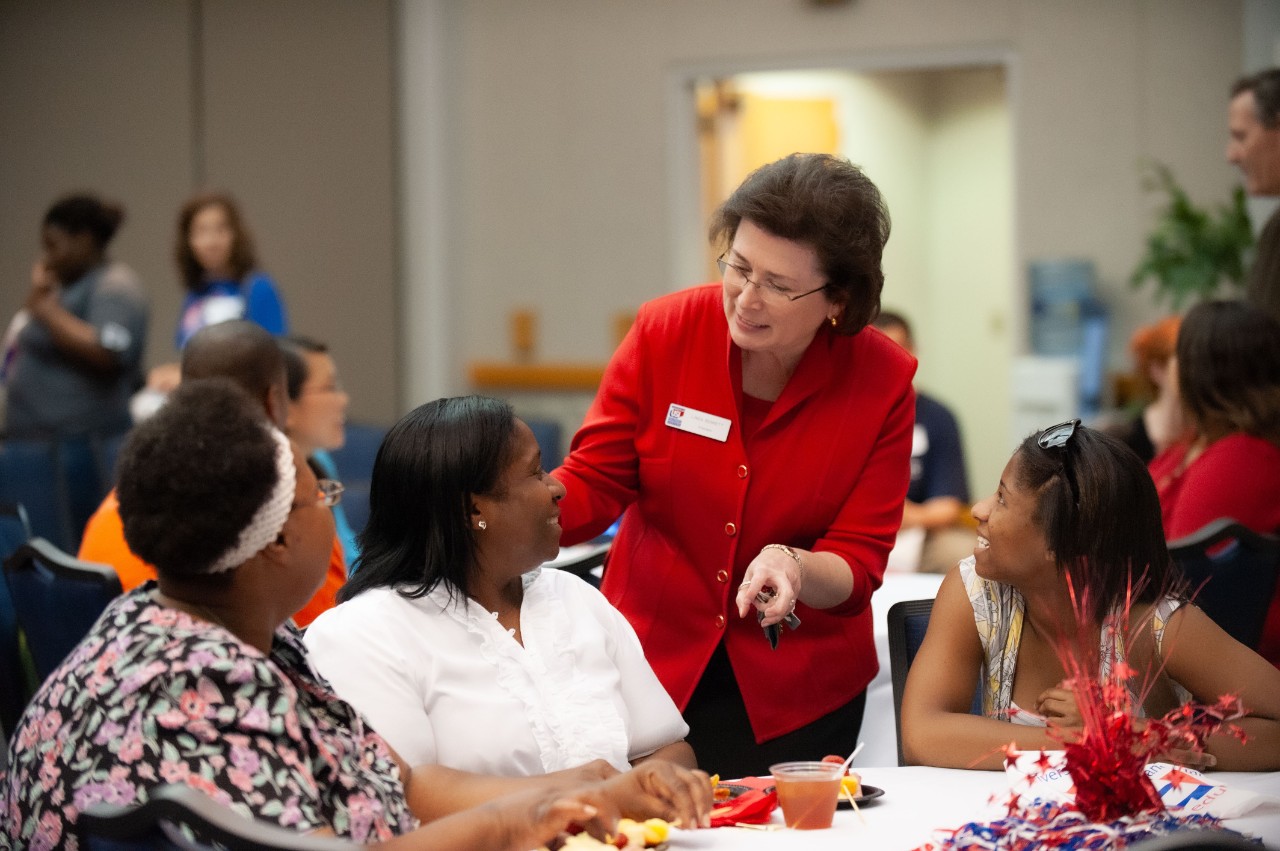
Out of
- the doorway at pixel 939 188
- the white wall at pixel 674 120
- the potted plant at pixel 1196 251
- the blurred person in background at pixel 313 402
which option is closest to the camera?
the blurred person in background at pixel 313 402

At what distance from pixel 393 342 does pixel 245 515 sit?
21.9 feet

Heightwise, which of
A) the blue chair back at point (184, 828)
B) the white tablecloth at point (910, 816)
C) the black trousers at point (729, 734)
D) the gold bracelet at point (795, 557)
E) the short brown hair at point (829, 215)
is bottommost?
the black trousers at point (729, 734)

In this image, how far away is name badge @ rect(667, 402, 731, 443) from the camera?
2.44 metres

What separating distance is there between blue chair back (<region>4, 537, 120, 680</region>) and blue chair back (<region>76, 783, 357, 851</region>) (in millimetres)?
1496

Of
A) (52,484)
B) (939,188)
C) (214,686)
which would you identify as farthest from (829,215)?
(939,188)

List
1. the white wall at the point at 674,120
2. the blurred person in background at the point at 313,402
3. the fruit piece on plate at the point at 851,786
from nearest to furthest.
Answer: the fruit piece on plate at the point at 851,786
the blurred person in background at the point at 313,402
the white wall at the point at 674,120

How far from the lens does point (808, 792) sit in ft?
5.56

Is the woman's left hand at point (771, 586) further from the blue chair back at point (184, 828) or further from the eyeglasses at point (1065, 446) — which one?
the blue chair back at point (184, 828)

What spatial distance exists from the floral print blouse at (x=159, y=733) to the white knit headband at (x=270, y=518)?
7 centimetres

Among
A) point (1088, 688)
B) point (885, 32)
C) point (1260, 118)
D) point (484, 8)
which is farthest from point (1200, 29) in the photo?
point (1088, 688)

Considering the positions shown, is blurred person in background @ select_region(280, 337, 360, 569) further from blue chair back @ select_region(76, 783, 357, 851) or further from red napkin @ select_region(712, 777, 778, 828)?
blue chair back @ select_region(76, 783, 357, 851)

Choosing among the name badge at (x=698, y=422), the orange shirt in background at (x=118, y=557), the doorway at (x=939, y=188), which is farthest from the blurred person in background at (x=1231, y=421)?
the doorway at (x=939, y=188)

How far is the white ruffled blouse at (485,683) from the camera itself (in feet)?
6.16

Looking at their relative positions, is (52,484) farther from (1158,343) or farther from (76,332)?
(1158,343)
